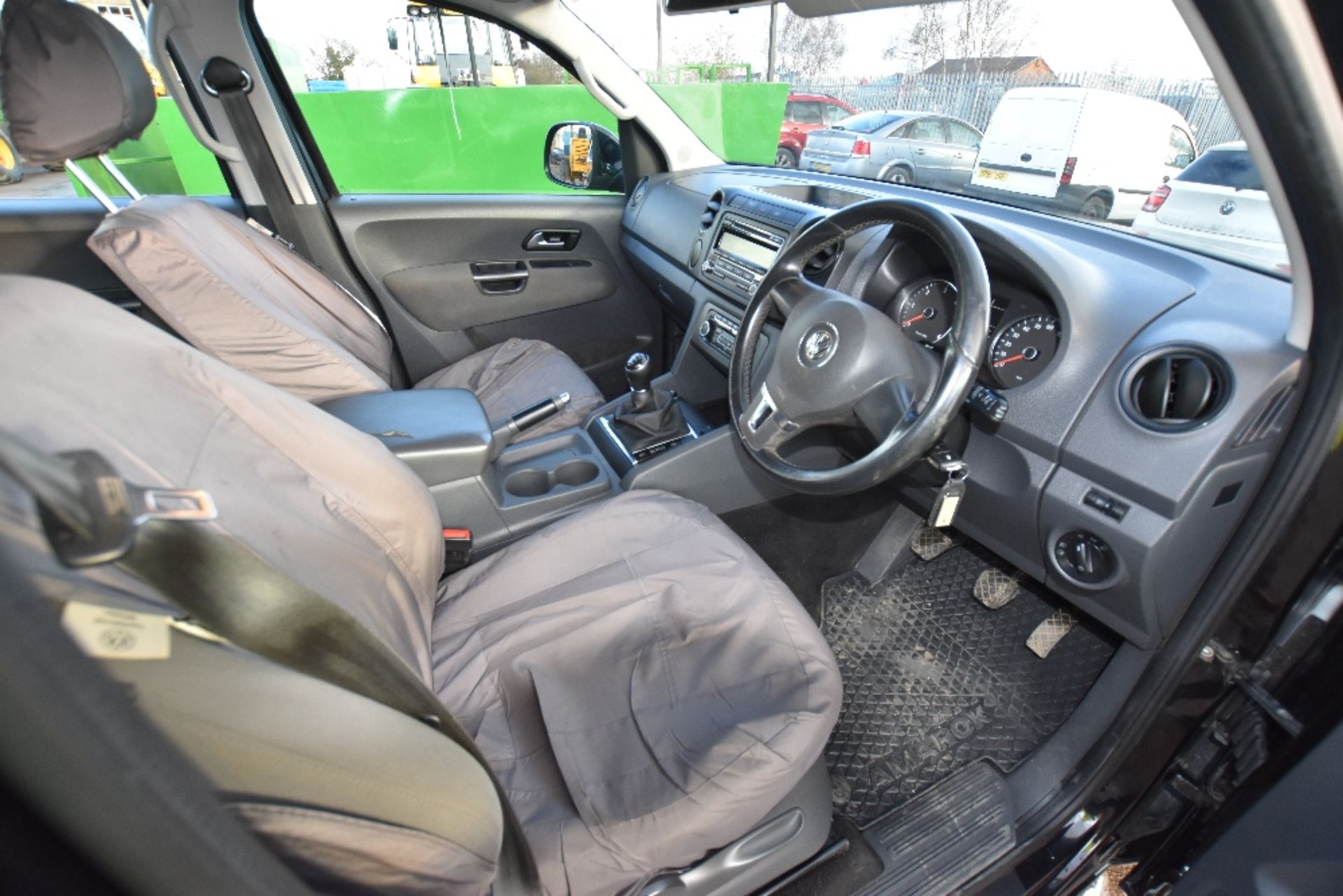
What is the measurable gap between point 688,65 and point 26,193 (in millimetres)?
1894

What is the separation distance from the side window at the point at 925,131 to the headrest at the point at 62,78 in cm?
182

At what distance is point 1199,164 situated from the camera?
123 centimetres

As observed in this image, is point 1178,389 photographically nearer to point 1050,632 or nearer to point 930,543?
point 1050,632

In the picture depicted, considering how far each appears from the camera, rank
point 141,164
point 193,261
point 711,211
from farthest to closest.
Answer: point 141,164 → point 711,211 → point 193,261

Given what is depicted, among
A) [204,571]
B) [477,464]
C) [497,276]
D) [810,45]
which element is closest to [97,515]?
[204,571]

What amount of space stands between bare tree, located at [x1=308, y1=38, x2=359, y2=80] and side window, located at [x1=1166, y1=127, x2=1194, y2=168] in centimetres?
267

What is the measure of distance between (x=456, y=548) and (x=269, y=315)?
2.39ft

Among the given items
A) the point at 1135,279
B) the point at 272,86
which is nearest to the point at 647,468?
the point at 1135,279

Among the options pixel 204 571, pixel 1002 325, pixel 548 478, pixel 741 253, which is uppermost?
pixel 204 571

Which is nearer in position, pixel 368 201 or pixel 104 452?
pixel 104 452

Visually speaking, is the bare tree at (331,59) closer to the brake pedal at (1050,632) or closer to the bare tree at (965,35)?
the bare tree at (965,35)

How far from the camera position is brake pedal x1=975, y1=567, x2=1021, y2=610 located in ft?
5.46

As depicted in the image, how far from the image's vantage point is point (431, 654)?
1.07 metres

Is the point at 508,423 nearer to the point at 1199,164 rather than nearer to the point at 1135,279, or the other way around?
the point at 1135,279
